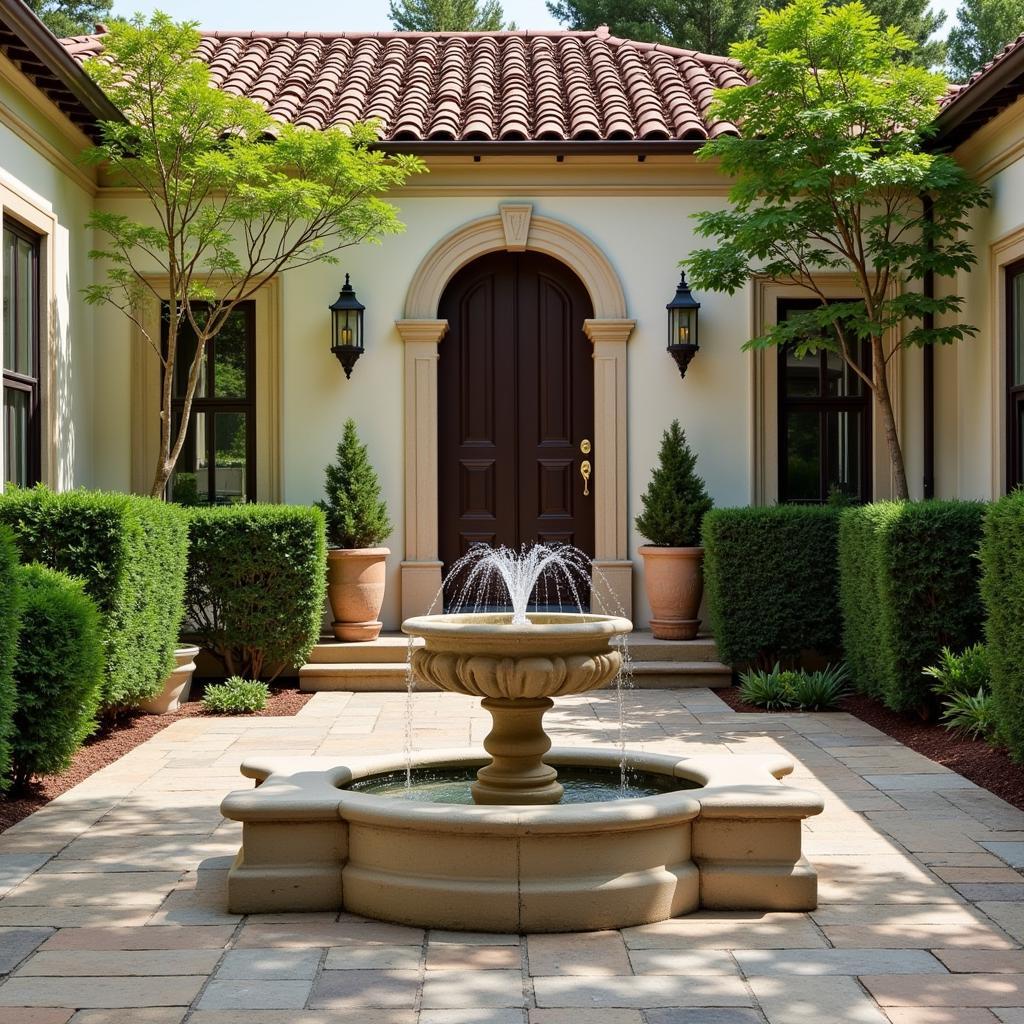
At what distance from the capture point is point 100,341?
1103cm

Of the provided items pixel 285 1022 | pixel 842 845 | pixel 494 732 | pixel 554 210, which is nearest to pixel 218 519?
pixel 554 210

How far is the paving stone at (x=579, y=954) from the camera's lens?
3834mm

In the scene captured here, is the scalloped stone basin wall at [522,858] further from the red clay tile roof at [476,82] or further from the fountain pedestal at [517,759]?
the red clay tile roof at [476,82]

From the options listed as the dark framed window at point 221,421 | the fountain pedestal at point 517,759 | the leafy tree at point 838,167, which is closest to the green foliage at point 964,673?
the leafy tree at point 838,167

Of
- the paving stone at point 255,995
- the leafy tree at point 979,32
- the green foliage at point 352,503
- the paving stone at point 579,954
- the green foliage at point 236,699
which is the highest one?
the leafy tree at point 979,32

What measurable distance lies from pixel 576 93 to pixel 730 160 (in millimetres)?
2950

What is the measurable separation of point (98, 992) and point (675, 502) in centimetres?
749

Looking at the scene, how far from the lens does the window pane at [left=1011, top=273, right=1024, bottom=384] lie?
941 cm

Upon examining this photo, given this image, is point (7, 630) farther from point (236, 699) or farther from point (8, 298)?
point (8, 298)

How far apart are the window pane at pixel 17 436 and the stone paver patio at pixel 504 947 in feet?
11.8

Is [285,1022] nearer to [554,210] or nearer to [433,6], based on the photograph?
[554,210]

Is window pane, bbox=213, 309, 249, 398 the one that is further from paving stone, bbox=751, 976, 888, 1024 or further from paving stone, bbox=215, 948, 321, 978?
paving stone, bbox=751, 976, 888, 1024

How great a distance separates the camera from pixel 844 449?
11.3 metres

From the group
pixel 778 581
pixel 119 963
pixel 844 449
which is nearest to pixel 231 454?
pixel 778 581
